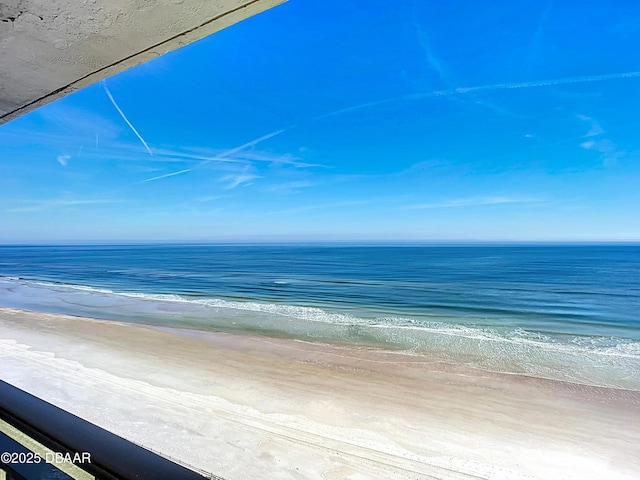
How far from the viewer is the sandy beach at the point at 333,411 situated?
389 centimetres

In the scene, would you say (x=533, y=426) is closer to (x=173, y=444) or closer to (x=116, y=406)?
(x=173, y=444)

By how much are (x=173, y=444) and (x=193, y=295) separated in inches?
537

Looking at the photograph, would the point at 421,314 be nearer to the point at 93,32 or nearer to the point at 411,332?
the point at 411,332

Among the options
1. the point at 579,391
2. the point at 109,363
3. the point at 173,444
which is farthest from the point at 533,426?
the point at 109,363

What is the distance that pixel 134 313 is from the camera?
12.6m

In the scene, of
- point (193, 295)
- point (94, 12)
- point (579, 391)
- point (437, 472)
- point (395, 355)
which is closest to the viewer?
point (94, 12)

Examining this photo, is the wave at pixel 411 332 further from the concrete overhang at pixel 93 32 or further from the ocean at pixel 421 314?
the concrete overhang at pixel 93 32

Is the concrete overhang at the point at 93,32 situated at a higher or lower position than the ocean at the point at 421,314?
higher

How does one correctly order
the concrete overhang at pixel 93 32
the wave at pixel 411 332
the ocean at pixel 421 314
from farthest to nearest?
the ocean at pixel 421 314 < the wave at pixel 411 332 < the concrete overhang at pixel 93 32

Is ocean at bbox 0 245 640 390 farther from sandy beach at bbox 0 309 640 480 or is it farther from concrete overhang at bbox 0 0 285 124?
concrete overhang at bbox 0 0 285 124

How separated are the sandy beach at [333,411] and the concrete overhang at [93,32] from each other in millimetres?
3854

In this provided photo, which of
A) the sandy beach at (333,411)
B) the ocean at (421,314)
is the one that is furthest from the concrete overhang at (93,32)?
the ocean at (421,314)

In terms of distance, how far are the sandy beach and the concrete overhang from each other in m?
3.85

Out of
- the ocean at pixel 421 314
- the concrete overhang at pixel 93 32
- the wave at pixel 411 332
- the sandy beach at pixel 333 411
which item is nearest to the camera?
the concrete overhang at pixel 93 32
